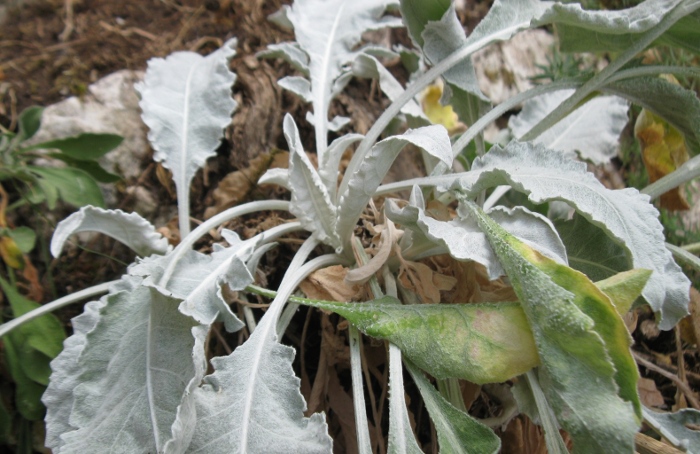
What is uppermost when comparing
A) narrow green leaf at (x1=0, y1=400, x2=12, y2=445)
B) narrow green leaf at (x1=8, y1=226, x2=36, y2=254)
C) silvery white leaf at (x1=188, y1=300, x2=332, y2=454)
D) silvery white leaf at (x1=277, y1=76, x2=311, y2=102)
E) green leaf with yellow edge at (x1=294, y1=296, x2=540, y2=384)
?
silvery white leaf at (x1=277, y1=76, x2=311, y2=102)

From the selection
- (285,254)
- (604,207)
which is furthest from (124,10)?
(604,207)

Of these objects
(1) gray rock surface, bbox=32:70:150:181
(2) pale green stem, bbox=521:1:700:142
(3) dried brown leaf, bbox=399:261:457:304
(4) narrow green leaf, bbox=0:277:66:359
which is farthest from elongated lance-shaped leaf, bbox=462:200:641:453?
(1) gray rock surface, bbox=32:70:150:181

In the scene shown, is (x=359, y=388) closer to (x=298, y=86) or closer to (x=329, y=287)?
(x=329, y=287)

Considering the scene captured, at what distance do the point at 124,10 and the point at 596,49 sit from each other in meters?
1.20

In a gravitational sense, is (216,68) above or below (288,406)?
above

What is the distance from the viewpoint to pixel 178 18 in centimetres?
142

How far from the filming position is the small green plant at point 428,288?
64 centimetres

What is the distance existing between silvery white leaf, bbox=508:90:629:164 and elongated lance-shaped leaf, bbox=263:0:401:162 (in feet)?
1.18

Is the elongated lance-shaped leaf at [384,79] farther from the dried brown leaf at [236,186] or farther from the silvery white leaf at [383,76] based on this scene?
the dried brown leaf at [236,186]

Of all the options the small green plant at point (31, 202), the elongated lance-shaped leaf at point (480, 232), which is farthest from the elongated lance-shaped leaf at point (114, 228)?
the elongated lance-shaped leaf at point (480, 232)

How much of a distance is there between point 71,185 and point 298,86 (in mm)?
489

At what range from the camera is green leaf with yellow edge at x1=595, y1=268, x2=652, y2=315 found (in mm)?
638

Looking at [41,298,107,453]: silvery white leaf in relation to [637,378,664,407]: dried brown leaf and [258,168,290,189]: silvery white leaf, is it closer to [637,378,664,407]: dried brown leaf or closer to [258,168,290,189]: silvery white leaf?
[258,168,290,189]: silvery white leaf

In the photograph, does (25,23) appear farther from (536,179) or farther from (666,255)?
(666,255)
